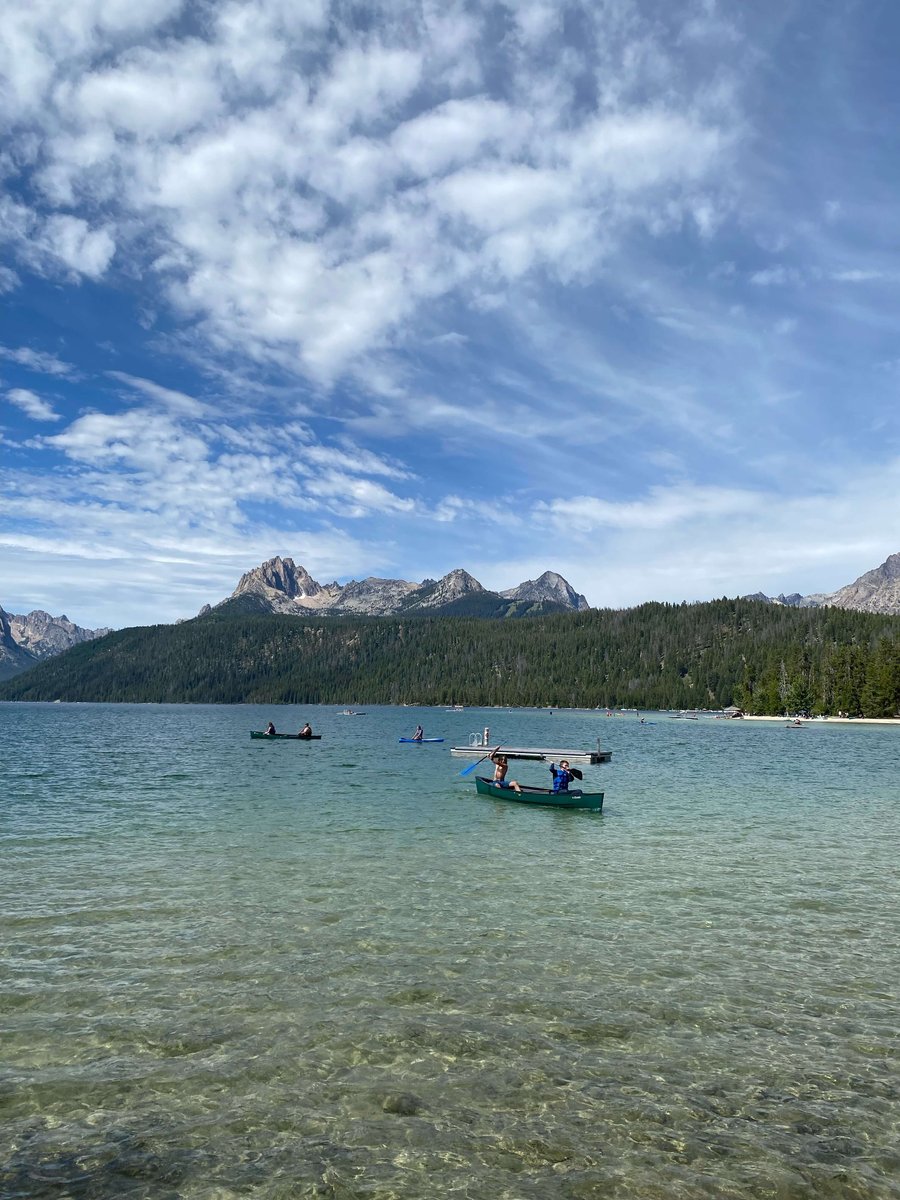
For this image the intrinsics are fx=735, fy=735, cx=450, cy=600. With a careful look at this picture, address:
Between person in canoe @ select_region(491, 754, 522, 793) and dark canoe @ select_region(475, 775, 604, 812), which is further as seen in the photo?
person in canoe @ select_region(491, 754, 522, 793)

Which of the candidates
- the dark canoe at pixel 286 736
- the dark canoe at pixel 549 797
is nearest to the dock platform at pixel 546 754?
the dark canoe at pixel 549 797

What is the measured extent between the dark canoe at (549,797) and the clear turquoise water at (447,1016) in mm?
9519

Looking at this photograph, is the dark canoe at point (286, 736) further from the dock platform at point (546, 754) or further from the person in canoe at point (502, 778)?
the person in canoe at point (502, 778)

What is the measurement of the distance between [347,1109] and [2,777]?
64.8 m

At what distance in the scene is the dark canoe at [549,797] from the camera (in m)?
45.9

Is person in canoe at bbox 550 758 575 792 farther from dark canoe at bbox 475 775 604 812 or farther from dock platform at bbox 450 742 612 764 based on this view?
dock platform at bbox 450 742 612 764

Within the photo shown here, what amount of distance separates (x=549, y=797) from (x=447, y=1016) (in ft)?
109

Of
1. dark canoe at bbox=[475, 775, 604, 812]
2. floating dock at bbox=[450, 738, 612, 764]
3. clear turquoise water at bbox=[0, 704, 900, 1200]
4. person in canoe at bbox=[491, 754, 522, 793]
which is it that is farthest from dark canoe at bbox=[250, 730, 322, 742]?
clear turquoise water at bbox=[0, 704, 900, 1200]

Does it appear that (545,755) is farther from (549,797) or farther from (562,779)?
(562,779)

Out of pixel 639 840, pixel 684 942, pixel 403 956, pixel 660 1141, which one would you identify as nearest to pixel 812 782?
pixel 639 840

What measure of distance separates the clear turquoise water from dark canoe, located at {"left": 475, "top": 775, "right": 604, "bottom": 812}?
31.2 ft

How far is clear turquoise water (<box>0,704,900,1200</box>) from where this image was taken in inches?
411

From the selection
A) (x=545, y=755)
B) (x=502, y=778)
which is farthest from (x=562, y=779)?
(x=545, y=755)

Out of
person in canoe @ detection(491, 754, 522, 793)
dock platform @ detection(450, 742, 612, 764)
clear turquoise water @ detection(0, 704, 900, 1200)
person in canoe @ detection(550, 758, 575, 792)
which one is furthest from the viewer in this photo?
dock platform @ detection(450, 742, 612, 764)
